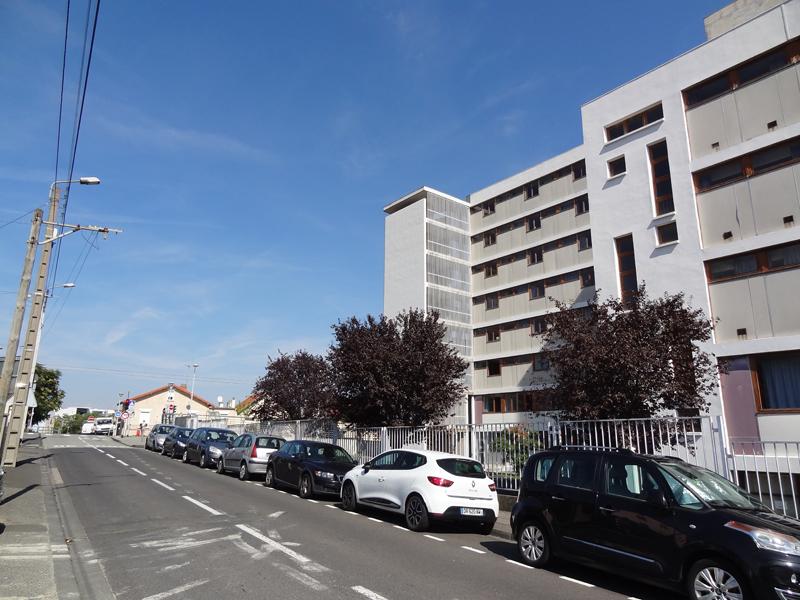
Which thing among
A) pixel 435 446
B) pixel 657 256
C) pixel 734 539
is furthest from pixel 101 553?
pixel 657 256

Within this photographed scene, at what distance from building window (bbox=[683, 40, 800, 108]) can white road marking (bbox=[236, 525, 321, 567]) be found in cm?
2190

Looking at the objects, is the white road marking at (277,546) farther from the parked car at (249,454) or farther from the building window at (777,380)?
the building window at (777,380)

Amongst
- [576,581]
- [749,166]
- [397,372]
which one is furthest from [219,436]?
[749,166]

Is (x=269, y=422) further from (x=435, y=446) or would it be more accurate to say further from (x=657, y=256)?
(x=657, y=256)

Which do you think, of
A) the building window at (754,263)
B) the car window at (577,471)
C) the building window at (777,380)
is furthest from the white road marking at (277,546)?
the building window at (754,263)

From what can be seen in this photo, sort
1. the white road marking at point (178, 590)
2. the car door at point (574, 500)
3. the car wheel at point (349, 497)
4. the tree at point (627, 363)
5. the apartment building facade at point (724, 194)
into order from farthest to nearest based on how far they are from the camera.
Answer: the apartment building facade at point (724, 194)
the tree at point (627, 363)
the car wheel at point (349, 497)
the car door at point (574, 500)
the white road marking at point (178, 590)

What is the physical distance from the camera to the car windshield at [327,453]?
1584 cm

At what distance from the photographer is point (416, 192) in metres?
42.5

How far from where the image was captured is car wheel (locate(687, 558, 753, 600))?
573cm

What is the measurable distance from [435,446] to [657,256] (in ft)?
42.4

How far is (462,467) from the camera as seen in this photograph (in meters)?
11.2

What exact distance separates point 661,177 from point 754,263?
5.76 m

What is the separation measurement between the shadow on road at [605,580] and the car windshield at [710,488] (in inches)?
54.3

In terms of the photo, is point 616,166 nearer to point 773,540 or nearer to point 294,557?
point 773,540
